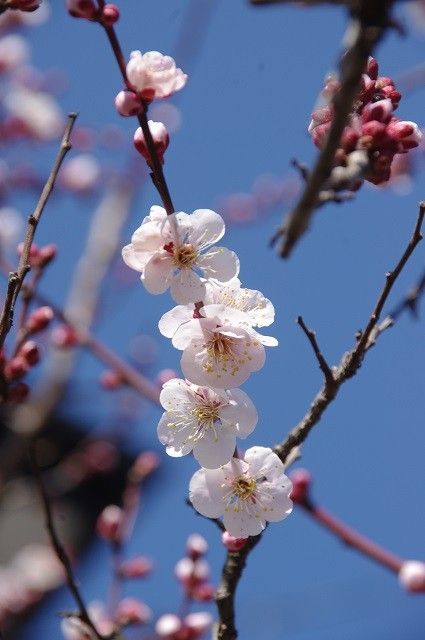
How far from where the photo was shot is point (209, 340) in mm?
1300

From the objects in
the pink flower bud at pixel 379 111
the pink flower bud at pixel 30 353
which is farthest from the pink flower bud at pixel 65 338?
the pink flower bud at pixel 379 111

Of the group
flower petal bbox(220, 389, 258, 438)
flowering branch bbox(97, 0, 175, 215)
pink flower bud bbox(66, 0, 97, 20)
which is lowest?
flower petal bbox(220, 389, 258, 438)

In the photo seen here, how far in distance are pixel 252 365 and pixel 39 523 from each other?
505cm

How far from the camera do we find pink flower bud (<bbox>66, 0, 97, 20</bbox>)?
1.18m

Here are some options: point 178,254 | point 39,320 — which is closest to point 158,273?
point 178,254

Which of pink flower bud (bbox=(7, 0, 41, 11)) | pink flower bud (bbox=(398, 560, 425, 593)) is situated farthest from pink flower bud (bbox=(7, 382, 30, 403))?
pink flower bud (bbox=(398, 560, 425, 593))

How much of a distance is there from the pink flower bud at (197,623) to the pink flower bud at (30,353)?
925mm

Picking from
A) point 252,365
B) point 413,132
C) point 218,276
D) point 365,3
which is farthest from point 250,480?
point 365,3

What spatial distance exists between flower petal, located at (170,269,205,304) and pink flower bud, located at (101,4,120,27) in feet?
1.28

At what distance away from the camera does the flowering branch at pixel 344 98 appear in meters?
0.81

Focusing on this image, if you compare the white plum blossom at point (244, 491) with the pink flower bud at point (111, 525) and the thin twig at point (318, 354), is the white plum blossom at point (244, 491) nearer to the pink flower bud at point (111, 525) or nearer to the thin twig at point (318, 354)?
the thin twig at point (318, 354)

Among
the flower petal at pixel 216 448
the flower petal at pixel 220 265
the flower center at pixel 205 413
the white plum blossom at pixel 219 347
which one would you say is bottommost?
the flower petal at pixel 216 448

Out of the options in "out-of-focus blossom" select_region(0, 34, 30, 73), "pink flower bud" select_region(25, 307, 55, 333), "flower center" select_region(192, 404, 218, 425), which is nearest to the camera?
"flower center" select_region(192, 404, 218, 425)

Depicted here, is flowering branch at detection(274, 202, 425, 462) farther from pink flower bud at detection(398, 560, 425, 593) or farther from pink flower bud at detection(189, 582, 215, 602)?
pink flower bud at detection(189, 582, 215, 602)
